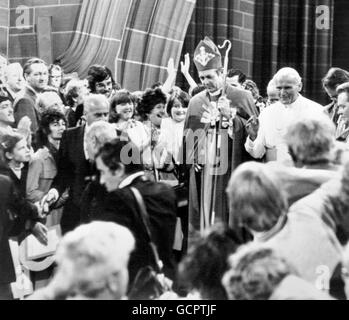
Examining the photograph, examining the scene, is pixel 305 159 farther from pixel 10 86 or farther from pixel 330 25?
pixel 330 25

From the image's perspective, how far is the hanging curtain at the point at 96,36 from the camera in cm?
669

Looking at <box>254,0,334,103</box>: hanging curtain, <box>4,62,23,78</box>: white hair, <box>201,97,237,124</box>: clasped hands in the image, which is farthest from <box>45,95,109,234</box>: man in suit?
<box>254,0,334,103</box>: hanging curtain

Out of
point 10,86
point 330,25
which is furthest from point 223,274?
point 330,25

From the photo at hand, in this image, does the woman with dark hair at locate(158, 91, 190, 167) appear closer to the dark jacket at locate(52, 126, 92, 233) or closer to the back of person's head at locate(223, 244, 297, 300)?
the dark jacket at locate(52, 126, 92, 233)

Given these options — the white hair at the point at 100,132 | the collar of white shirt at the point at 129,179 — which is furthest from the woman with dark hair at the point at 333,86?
the white hair at the point at 100,132

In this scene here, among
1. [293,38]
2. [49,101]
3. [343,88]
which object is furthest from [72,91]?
[293,38]

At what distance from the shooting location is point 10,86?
259 inches

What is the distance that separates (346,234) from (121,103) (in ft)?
4.70

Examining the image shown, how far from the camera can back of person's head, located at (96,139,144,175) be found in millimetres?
6348

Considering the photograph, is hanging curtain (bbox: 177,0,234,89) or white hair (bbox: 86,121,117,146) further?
hanging curtain (bbox: 177,0,234,89)

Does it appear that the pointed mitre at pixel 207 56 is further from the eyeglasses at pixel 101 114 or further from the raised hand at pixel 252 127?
the eyeglasses at pixel 101 114

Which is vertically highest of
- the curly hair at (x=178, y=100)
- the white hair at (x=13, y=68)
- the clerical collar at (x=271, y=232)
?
the white hair at (x=13, y=68)

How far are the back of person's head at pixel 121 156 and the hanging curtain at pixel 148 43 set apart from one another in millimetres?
544
